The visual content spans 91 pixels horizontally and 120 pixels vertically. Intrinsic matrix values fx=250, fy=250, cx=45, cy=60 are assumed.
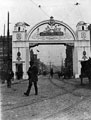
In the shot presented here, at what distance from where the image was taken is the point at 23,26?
42.9 meters

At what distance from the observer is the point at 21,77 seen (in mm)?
39562

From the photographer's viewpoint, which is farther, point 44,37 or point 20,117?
point 44,37

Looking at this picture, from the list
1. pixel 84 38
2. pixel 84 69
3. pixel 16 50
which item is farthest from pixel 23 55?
pixel 84 69

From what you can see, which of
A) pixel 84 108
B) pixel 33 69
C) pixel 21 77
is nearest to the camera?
pixel 84 108

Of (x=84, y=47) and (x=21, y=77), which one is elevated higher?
(x=84, y=47)

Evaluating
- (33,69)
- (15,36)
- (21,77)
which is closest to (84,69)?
(33,69)

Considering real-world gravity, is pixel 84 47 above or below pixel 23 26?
below

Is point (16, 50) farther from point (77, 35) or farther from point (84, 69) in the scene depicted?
point (84, 69)

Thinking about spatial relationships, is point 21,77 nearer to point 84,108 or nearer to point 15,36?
point 15,36

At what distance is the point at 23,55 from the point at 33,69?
29946mm

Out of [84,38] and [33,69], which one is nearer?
[33,69]

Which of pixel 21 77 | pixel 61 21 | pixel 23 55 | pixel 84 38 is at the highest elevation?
pixel 61 21

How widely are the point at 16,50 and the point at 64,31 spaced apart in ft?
28.0

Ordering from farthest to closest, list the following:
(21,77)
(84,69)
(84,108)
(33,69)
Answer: (21,77)
(84,69)
(33,69)
(84,108)
